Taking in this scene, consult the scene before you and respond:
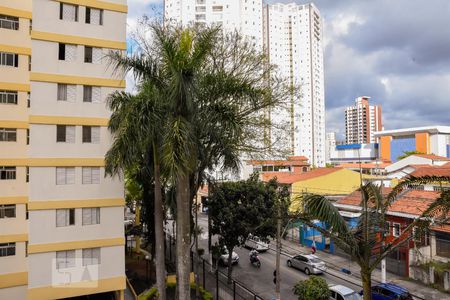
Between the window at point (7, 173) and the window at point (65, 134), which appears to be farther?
the window at point (7, 173)

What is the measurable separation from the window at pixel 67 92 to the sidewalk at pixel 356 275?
1957cm

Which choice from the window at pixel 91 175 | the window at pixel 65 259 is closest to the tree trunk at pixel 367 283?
the window at pixel 91 175

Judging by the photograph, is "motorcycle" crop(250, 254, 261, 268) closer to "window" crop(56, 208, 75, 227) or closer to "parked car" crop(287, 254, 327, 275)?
"parked car" crop(287, 254, 327, 275)

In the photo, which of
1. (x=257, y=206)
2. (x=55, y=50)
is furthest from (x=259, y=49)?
(x=55, y=50)

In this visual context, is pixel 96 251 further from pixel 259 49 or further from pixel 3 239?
pixel 259 49

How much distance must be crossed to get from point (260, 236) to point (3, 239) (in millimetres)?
13286

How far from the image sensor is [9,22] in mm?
17219

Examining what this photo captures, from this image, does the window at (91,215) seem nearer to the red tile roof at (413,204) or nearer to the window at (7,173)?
the window at (7,173)

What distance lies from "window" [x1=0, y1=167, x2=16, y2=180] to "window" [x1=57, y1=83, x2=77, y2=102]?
479cm

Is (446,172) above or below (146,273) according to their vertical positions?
above

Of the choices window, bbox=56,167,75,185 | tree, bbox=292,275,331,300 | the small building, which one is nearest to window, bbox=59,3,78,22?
window, bbox=56,167,75,185

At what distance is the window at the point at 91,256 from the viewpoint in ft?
51.4

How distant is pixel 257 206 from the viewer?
19.3 metres

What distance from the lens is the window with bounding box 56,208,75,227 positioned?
15.3 meters
